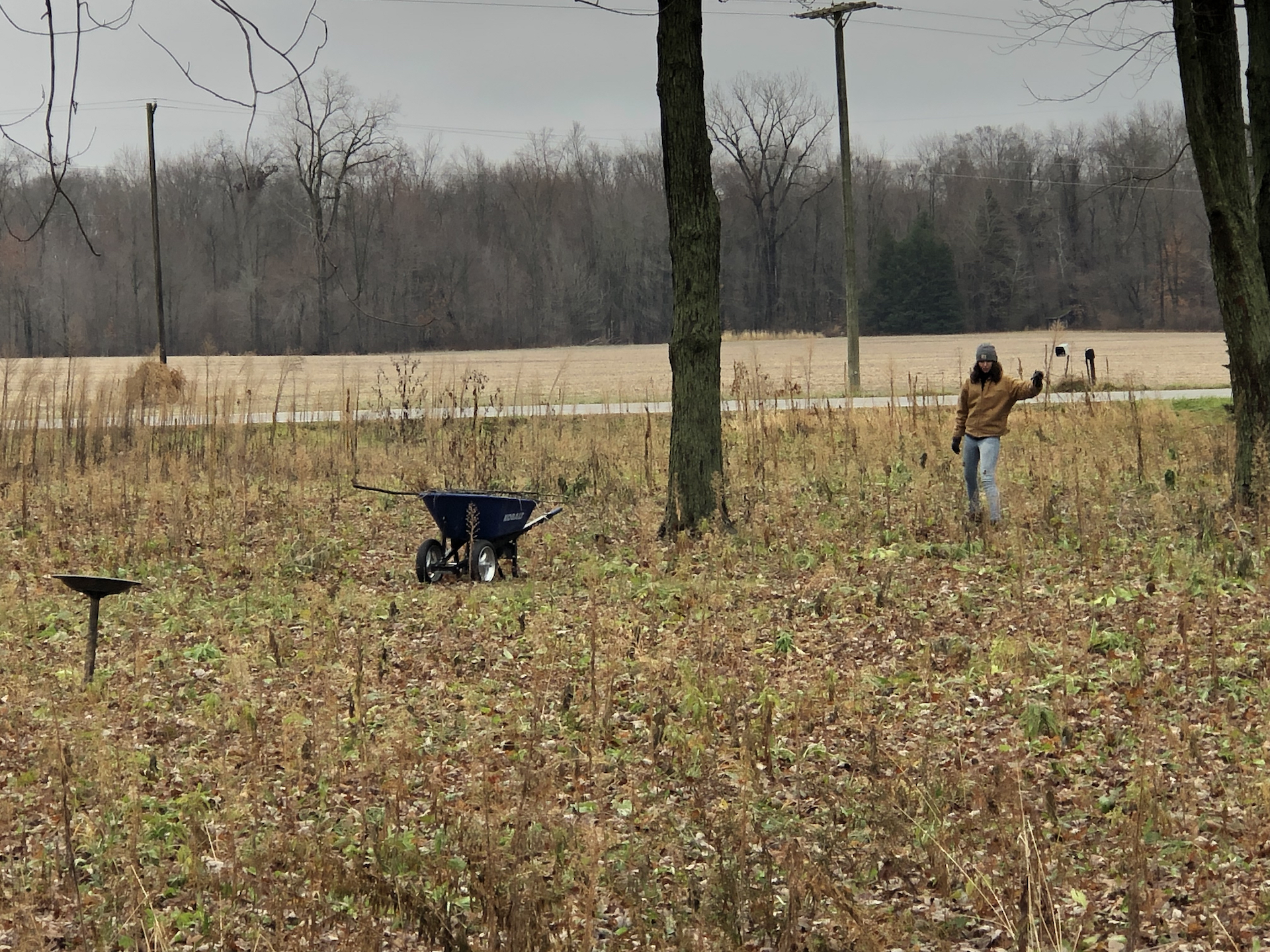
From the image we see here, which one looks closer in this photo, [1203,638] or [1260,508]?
[1203,638]

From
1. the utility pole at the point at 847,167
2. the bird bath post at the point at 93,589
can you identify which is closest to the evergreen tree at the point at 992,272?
the utility pole at the point at 847,167

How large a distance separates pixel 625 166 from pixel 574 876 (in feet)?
299

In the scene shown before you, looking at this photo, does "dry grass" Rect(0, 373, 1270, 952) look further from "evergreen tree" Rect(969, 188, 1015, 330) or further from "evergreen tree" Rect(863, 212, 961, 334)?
"evergreen tree" Rect(969, 188, 1015, 330)

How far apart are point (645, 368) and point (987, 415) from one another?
4112 centimetres

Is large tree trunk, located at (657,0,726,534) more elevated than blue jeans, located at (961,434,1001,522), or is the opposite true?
large tree trunk, located at (657,0,726,534)

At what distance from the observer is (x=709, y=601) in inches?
359

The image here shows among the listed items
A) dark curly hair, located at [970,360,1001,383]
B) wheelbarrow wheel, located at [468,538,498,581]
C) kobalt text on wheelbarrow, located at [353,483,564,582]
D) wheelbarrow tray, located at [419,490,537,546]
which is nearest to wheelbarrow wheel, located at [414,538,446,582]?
kobalt text on wheelbarrow, located at [353,483,564,582]

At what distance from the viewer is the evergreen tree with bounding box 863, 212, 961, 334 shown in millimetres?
81000

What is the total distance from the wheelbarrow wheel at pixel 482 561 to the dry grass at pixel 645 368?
7024 mm

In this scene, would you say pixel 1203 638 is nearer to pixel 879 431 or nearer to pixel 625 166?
pixel 879 431

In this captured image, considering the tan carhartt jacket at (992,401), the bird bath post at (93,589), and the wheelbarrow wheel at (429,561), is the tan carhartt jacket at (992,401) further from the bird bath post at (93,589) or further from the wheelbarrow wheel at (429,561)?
the bird bath post at (93,589)

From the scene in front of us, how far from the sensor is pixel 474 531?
9.99 m

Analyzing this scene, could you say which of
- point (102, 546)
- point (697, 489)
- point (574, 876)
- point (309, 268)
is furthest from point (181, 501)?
point (309, 268)

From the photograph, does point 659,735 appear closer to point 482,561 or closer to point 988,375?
point 482,561
